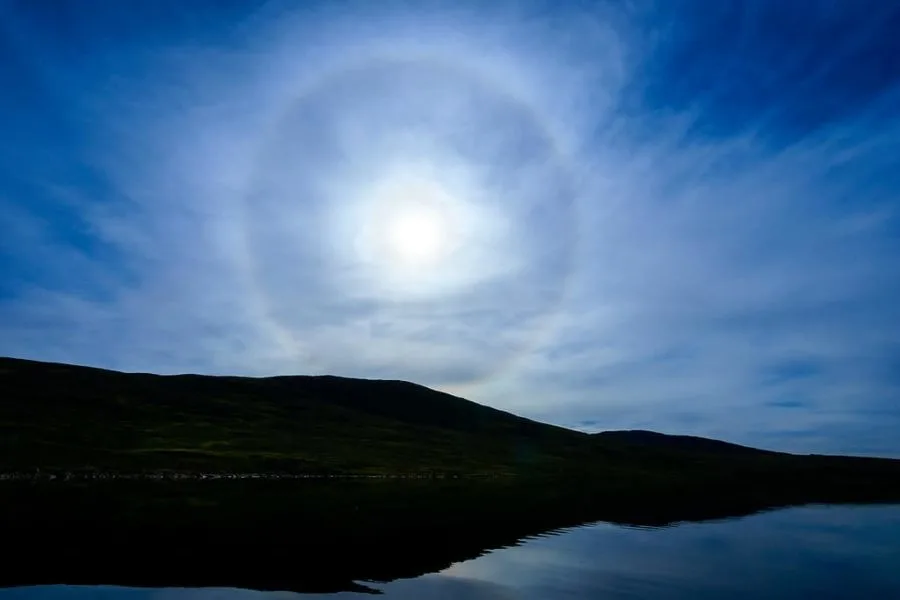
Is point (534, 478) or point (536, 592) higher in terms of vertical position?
point (534, 478)

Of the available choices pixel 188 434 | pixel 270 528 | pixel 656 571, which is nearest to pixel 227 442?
pixel 188 434

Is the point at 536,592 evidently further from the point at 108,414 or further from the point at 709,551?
the point at 108,414

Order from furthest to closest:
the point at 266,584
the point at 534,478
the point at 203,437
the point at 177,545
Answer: the point at 203,437 → the point at 534,478 → the point at 177,545 → the point at 266,584

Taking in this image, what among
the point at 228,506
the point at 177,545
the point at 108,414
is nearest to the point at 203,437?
the point at 108,414

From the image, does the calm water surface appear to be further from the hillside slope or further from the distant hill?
the hillside slope

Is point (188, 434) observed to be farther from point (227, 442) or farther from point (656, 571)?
point (656, 571)

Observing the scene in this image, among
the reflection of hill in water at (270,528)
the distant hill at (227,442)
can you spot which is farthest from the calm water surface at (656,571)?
the distant hill at (227,442)

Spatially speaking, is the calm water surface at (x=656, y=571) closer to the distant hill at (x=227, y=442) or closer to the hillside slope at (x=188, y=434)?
the distant hill at (x=227, y=442)
